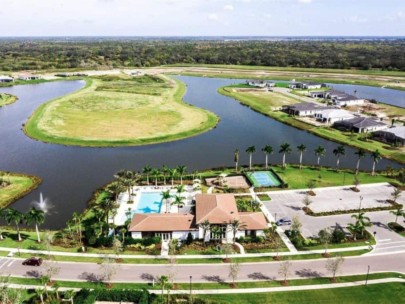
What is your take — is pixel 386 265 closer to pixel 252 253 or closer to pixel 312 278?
pixel 312 278

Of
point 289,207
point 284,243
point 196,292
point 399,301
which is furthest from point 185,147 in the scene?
point 399,301

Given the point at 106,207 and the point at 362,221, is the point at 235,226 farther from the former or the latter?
the point at 106,207

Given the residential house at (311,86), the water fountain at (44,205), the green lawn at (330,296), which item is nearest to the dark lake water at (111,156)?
the water fountain at (44,205)

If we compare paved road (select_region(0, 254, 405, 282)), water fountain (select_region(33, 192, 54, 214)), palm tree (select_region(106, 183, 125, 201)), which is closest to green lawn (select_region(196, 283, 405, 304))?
paved road (select_region(0, 254, 405, 282))

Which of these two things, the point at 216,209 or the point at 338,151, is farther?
the point at 338,151

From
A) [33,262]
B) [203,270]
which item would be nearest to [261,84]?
[203,270]

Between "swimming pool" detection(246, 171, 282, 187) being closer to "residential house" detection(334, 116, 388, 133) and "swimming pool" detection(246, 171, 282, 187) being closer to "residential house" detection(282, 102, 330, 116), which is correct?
"residential house" detection(334, 116, 388, 133)
